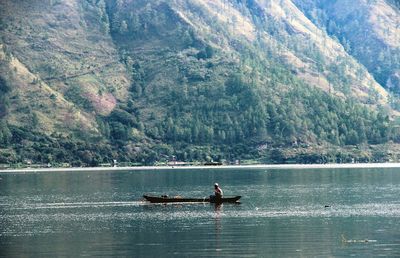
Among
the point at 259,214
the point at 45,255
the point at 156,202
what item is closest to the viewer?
the point at 45,255

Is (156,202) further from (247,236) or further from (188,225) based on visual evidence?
(247,236)

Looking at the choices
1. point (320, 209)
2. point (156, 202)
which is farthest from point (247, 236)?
point (156, 202)

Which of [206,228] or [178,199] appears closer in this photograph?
[206,228]

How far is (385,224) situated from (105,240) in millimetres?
39037

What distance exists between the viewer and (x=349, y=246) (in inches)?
4496

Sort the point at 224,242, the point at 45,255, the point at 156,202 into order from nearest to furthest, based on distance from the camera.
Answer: the point at 45,255
the point at 224,242
the point at 156,202

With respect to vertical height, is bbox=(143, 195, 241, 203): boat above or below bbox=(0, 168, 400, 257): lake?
above

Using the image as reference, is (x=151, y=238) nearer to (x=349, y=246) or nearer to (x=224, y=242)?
(x=224, y=242)

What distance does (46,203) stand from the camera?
7584 inches

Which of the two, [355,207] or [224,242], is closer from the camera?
[224,242]

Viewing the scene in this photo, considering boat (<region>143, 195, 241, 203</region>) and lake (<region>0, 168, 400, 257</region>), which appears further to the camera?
boat (<region>143, 195, 241, 203</region>)

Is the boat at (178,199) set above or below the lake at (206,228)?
above

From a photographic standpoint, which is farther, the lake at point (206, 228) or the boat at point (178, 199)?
the boat at point (178, 199)

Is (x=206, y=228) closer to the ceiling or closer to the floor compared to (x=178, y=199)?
closer to the floor
